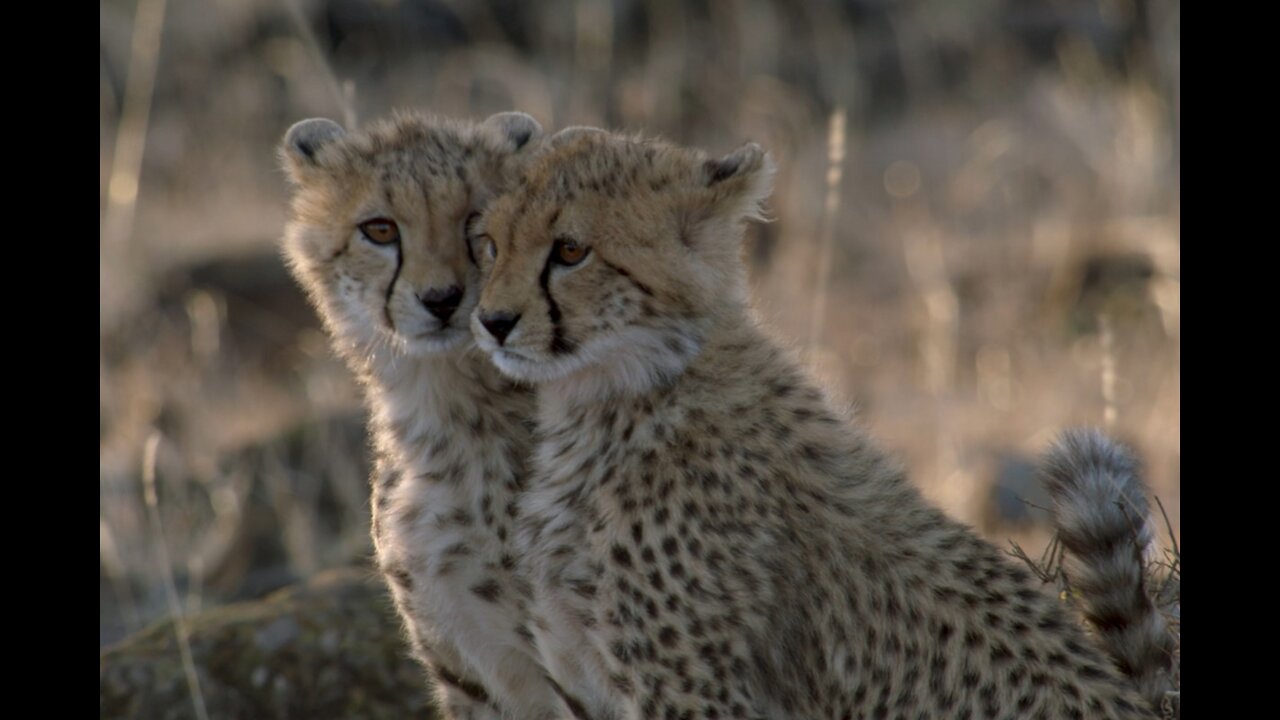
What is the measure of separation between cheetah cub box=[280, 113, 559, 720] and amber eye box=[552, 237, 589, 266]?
0.57ft

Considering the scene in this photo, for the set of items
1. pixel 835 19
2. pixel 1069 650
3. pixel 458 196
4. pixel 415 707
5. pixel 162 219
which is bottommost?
pixel 415 707

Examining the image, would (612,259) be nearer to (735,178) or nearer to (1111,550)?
(735,178)

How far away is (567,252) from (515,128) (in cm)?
51

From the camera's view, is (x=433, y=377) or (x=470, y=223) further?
(x=433, y=377)

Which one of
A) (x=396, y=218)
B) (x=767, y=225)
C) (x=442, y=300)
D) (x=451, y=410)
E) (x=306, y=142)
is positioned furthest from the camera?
(x=767, y=225)

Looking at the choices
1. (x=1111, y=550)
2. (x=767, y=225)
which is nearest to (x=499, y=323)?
(x=1111, y=550)

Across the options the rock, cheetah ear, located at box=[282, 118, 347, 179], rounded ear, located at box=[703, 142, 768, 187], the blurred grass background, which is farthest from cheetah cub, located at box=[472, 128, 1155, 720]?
the rock

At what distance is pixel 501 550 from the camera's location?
2.85 metres

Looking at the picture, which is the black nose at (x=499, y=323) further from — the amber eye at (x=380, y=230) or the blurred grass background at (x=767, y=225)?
the blurred grass background at (x=767, y=225)

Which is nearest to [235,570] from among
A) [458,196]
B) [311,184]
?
[311,184]

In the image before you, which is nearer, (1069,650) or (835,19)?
(1069,650)

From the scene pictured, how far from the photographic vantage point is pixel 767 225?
Answer: 802 centimetres

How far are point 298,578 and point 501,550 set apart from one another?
98.1 inches

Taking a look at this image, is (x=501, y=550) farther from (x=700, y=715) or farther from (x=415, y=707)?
(x=415, y=707)
